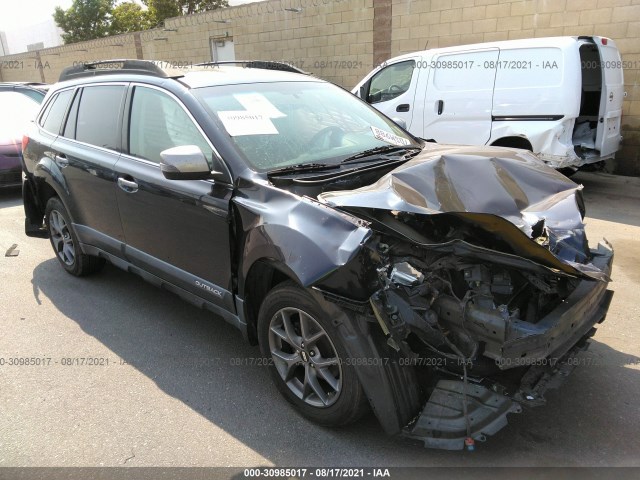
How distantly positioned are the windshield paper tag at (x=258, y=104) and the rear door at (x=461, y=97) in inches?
192

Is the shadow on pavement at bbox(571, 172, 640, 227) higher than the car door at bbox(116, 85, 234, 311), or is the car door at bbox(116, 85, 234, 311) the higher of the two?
the car door at bbox(116, 85, 234, 311)

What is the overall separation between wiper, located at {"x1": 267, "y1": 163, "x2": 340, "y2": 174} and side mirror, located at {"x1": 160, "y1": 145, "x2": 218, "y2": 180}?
386mm

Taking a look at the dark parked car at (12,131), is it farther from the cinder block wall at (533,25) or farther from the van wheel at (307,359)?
the cinder block wall at (533,25)

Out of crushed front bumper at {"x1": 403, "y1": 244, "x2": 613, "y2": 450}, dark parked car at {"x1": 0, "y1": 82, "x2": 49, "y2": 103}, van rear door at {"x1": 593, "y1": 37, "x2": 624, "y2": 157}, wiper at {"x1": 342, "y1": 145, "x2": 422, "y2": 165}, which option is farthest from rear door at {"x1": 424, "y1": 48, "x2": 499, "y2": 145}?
dark parked car at {"x1": 0, "y1": 82, "x2": 49, "y2": 103}

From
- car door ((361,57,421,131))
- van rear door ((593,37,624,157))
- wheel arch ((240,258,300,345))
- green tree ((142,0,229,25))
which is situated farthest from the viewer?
green tree ((142,0,229,25))

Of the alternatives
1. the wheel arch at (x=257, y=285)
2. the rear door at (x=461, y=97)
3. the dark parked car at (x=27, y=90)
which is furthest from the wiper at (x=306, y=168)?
the dark parked car at (x=27, y=90)

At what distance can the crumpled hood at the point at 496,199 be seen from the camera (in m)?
2.27

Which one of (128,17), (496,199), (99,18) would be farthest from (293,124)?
(99,18)

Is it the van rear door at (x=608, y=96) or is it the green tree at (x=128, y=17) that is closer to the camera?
the van rear door at (x=608, y=96)

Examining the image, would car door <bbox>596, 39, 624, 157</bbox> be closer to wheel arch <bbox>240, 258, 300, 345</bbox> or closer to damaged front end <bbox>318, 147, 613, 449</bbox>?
damaged front end <bbox>318, 147, 613, 449</bbox>

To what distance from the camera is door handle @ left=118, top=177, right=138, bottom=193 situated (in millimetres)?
3457

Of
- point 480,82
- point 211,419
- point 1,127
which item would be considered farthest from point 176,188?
point 1,127

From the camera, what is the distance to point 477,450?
2463 millimetres

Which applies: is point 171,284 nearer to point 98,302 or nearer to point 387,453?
point 98,302
